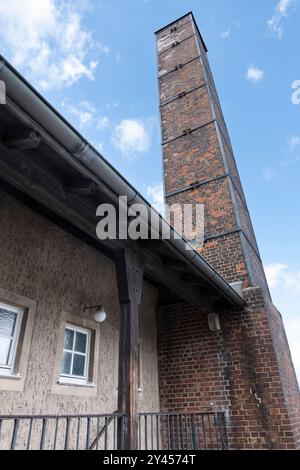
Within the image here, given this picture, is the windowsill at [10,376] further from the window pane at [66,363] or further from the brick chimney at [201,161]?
the brick chimney at [201,161]

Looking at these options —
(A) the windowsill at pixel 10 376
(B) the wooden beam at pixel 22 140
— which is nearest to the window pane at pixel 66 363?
(A) the windowsill at pixel 10 376

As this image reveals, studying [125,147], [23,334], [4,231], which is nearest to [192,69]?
[4,231]

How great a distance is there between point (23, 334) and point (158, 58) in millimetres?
10250

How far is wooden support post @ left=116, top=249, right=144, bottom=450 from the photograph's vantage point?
2619 mm

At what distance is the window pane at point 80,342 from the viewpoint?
3.98 m

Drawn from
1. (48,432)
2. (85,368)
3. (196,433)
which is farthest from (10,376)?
(196,433)

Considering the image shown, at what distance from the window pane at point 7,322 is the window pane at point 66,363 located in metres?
0.82

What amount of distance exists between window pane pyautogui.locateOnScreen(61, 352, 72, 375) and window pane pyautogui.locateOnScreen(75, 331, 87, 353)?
0.54ft

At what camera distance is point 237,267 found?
18.6 feet

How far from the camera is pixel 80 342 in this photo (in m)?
4.04

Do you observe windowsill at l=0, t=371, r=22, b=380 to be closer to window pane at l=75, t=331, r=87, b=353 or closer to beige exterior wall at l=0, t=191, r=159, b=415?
beige exterior wall at l=0, t=191, r=159, b=415

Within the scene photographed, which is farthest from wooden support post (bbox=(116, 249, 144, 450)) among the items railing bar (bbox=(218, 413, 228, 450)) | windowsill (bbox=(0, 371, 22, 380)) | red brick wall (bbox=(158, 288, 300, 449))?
red brick wall (bbox=(158, 288, 300, 449))

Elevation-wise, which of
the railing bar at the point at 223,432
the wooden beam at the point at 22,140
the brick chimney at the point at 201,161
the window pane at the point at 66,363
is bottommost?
the railing bar at the point at 223,432

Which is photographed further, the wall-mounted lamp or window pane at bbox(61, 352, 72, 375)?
the wall-mounted lamp
